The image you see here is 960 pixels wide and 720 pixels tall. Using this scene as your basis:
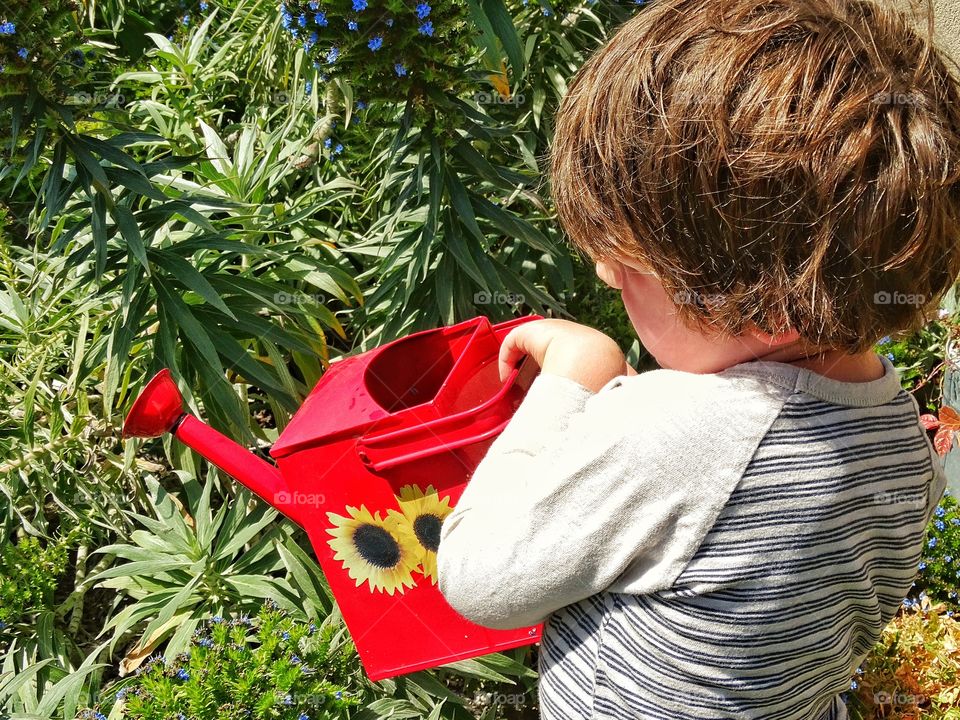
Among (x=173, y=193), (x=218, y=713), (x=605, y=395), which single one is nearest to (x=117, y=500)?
(x=173, y=193)

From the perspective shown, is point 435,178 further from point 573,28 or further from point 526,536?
point 526,536

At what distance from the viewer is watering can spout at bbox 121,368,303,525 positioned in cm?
128

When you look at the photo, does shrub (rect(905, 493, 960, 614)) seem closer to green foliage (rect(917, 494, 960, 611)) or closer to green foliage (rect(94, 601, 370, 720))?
green foliage (rect(917, 494, 960, 611))

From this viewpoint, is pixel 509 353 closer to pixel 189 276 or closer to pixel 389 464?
pixel 389 464

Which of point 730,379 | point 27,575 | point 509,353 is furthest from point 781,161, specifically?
point 27,575

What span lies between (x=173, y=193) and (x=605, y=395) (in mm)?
1454

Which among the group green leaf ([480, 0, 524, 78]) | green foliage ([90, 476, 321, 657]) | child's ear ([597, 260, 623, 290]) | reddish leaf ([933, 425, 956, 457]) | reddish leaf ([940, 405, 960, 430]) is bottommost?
reddish leaf ([933, 425, 956, 457])

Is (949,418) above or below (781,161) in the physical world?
below

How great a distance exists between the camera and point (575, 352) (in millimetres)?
997

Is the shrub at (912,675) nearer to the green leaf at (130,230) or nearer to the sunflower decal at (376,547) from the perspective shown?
the sunflower decal at (376,547)

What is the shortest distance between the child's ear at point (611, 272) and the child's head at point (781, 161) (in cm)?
7

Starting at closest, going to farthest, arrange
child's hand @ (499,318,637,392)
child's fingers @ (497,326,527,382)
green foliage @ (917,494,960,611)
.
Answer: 1. child's hand @ (499,318,637,392)
2. child's fingers @ (497,326,527,382)
3. green foliage @ (917,494,960,611)

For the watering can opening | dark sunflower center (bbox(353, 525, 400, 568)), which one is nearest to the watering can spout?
dark sunflower center (bbox(353, 525, 400, 568))

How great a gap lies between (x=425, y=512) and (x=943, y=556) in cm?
152
